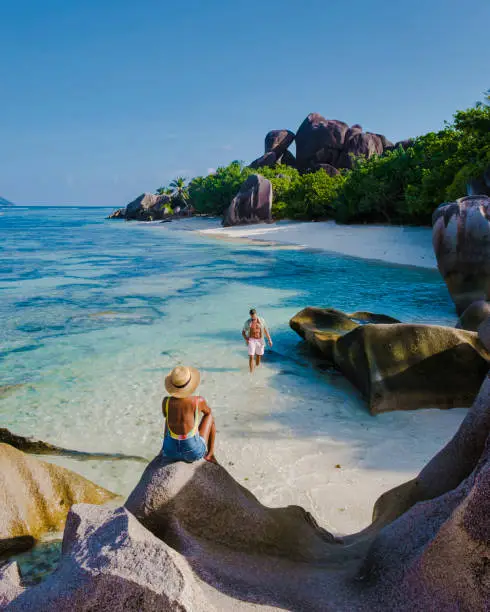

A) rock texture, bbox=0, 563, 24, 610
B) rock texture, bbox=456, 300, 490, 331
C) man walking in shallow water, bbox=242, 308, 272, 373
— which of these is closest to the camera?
rock texture, bbox=0, 563, 24, 610

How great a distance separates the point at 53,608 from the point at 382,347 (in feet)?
20.8

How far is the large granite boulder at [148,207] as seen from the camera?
7725 centimetres

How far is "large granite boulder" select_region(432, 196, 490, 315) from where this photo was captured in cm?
1445

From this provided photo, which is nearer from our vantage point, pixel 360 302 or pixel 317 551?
pixel 317 551

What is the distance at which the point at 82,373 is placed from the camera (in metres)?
10.1

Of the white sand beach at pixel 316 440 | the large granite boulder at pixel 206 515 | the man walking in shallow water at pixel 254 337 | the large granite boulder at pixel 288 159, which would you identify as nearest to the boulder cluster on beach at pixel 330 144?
the large granite boulder at pixel 288 159

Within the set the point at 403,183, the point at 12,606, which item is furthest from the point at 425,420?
the point at 403,183

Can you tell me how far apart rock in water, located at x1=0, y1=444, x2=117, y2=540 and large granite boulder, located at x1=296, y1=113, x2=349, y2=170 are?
220ft

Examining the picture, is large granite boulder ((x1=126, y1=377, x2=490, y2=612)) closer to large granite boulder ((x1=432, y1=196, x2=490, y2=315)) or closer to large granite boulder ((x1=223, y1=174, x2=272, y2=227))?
large granite boulder ((x1=432, y1=196, x2=490, y2=315))

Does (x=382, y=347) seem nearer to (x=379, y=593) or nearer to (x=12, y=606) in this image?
(x=379, y=593)

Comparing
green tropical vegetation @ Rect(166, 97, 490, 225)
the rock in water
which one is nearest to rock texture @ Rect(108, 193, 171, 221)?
green tropical vegetation @ Rect(166, 97, 490, 225)

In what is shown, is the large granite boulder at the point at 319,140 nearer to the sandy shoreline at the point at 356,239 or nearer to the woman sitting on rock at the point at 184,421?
the sandy shoreline at the point at 356,239

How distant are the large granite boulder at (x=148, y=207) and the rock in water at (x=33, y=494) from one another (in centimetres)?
7278

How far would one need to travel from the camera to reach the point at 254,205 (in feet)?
167
